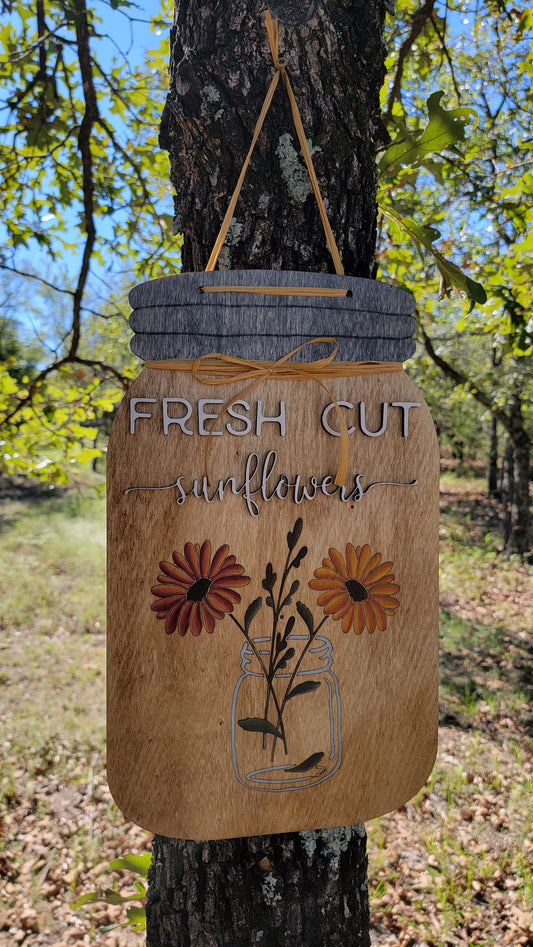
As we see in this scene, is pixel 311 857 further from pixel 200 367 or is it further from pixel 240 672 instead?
pixel 200 367

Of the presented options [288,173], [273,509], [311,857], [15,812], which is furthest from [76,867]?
[288,173]

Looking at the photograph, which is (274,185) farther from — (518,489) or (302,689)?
(518,489)

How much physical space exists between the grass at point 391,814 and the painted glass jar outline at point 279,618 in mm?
2325

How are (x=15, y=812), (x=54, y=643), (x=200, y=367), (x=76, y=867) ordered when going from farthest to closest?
(x=54, y=643) → (x=15, y=812) → (x=76, y=867) → (x=200, y=367)

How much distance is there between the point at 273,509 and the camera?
94 centimetres

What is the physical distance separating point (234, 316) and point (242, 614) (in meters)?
0.49

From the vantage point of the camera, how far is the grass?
2.72m

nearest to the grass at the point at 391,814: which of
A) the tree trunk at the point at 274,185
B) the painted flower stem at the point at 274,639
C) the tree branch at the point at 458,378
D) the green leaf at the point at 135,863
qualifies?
the green leaf at the point at 135,863

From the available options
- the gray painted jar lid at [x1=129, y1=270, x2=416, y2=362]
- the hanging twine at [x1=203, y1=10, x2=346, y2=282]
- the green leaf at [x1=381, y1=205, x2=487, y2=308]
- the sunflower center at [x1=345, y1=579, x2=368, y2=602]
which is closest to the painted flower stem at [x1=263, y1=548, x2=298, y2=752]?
the sunflower center at [x1=345, y1=579, x2=368, y2=602]

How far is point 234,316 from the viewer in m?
0.94

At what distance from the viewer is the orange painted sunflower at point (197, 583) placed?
0.92m

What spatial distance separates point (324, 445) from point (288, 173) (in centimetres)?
52

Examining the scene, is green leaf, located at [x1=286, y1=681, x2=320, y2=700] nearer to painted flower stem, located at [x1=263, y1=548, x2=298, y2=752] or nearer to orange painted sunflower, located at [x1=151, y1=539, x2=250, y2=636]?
painted flower stem, located at [x1=263, y1=548, x2=298, y2=752]

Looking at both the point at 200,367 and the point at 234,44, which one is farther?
the point at 234,44
